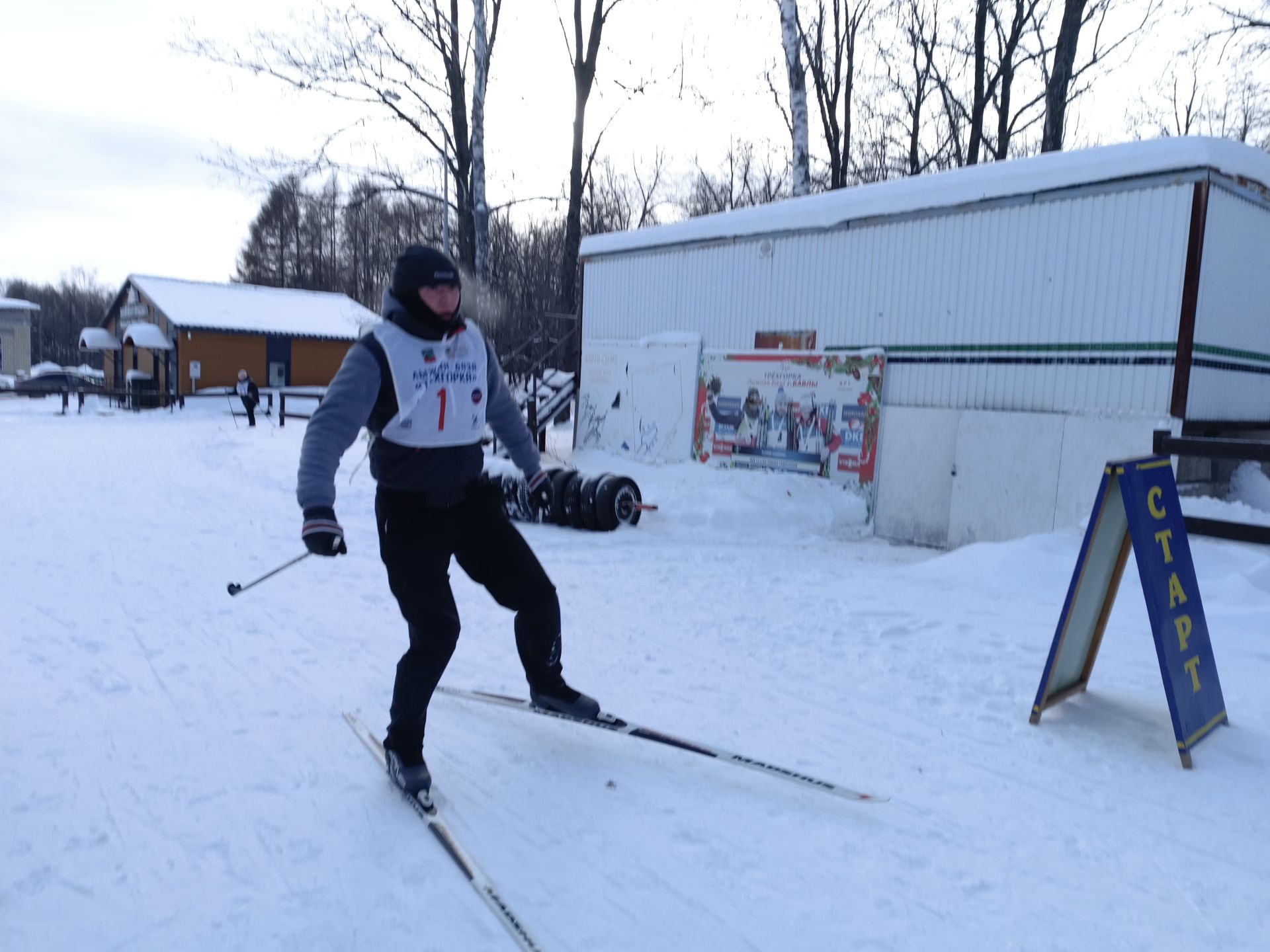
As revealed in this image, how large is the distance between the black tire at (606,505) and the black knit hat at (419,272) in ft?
19.0

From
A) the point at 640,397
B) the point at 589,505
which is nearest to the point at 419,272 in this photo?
the point at 589,505

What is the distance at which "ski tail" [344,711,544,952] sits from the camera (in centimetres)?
241

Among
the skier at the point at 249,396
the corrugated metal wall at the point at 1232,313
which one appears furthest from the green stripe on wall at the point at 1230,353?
the skier at the point at 249,396

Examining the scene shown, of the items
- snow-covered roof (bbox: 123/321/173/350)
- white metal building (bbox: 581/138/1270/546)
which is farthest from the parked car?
white metal building (bbox: 581/138/1270/546)

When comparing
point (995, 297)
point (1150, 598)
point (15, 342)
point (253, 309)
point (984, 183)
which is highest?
point (253, 309)

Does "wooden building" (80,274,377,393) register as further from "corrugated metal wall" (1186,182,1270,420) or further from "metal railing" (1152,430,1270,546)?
"metal railing" (1152,430,1270,546)

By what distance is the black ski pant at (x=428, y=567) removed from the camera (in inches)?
126

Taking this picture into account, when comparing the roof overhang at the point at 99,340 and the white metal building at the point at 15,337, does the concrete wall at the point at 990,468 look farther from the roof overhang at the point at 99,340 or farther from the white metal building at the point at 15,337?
the white metal building at the point at 15,337

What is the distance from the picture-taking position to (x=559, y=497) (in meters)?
9.26

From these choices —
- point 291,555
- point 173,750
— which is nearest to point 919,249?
point 291,555

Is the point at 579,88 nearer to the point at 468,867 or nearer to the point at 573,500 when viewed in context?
the point at 573,500

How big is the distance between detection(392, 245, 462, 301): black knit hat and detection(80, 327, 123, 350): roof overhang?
44.8m

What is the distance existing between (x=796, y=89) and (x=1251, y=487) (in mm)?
9611

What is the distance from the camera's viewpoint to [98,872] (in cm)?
271
